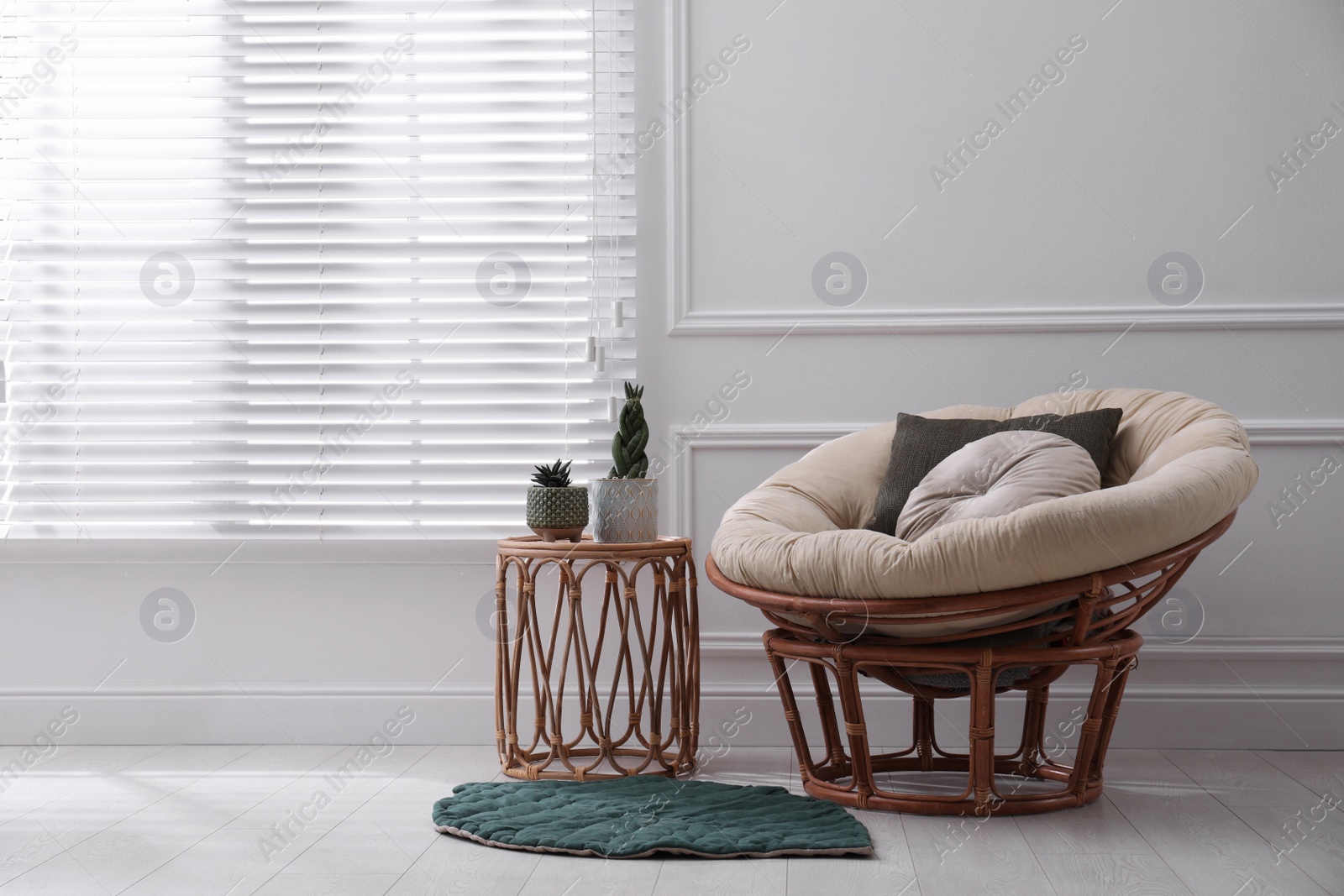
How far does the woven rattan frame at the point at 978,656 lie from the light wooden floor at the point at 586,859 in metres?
0.06

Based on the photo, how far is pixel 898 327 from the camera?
2.76 m

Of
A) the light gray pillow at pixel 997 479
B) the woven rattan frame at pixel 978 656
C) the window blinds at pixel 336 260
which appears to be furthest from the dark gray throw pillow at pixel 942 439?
the window blinds at pixel 336 260

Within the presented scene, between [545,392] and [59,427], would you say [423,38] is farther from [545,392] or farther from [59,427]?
[59,427]

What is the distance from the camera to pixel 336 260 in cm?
285

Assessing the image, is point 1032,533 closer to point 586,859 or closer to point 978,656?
point 978,656

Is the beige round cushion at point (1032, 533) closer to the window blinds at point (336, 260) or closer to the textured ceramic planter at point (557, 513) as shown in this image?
the textured ceramic planter at point (557, 513)

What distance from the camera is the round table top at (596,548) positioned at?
2318 mm

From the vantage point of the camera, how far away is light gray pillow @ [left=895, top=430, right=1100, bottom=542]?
2.10m

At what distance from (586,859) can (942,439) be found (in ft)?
3.86

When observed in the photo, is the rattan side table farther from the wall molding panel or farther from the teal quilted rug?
the wall molding panel

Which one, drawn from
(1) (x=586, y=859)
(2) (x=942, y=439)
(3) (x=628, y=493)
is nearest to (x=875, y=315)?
(2) (x=942, y=439)

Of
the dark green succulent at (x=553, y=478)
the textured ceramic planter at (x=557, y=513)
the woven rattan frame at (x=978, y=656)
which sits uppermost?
the dark green succulent at (x=553, y=478)

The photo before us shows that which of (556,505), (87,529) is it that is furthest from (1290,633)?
(87,529)

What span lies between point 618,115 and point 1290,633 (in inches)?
85.2
